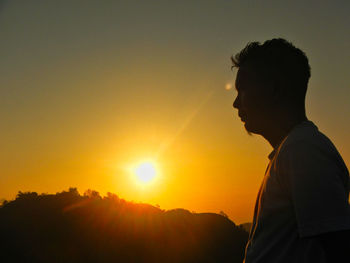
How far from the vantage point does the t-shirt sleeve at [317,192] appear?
1.81 m

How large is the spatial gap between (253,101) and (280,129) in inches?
11.0

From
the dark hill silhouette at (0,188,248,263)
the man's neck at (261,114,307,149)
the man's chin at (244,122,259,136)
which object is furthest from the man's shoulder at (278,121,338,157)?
the dark hill silhouette at (0,188,248,263)

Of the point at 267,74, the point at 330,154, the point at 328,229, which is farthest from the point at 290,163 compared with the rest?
the point at 267,74

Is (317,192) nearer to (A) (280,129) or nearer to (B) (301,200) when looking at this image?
(B) (301,200)

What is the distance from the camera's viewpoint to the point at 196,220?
36.3 metres

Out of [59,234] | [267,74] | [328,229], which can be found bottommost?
[328,229]

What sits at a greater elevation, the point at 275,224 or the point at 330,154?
the point at 330,154

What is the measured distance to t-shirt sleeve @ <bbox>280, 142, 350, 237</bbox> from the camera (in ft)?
5.93

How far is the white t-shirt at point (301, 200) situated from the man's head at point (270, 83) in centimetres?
26

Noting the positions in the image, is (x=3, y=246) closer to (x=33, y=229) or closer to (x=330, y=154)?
(x=33, y=229)

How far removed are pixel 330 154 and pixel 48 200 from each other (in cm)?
3084

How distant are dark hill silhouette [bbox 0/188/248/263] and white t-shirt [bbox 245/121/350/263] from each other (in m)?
27.5

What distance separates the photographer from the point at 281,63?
261 centimetres

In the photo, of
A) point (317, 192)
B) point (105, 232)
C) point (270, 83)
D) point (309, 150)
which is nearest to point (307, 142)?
point (309, 150)
